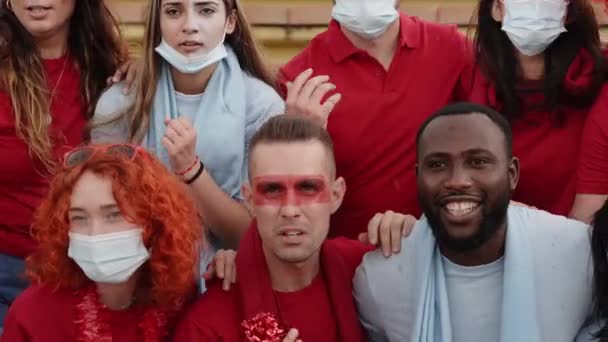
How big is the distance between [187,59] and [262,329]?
1.13m

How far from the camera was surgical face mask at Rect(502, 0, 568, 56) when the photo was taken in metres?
5.02

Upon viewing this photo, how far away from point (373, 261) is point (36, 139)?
1.31 meters

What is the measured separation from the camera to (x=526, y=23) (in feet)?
16.5

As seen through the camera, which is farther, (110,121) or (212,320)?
(110,121)

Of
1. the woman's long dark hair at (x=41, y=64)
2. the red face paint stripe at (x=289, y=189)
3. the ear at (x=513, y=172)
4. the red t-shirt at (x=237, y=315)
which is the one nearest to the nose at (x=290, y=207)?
the red face paint stripe at (x=289, y=189)

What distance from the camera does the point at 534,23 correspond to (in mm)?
5020

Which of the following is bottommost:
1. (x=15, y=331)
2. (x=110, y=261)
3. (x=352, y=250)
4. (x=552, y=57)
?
(x=15, y=331)

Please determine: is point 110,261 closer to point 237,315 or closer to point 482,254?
point 237,315

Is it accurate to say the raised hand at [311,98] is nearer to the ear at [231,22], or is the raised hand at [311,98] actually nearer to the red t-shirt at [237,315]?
the ear at [231,22]

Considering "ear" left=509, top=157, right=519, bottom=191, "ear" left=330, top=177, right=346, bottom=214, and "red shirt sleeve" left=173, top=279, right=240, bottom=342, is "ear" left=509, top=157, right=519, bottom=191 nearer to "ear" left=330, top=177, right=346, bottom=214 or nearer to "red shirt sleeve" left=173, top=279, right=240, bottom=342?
"ear" left=330, top=177, right=346, bottom=214

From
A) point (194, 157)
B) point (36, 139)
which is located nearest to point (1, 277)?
point (36, 139)

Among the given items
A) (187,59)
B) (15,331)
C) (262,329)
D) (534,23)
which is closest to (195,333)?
(262,329)

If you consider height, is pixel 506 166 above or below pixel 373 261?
above

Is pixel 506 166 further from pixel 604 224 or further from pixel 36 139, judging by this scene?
pixel 36 139
